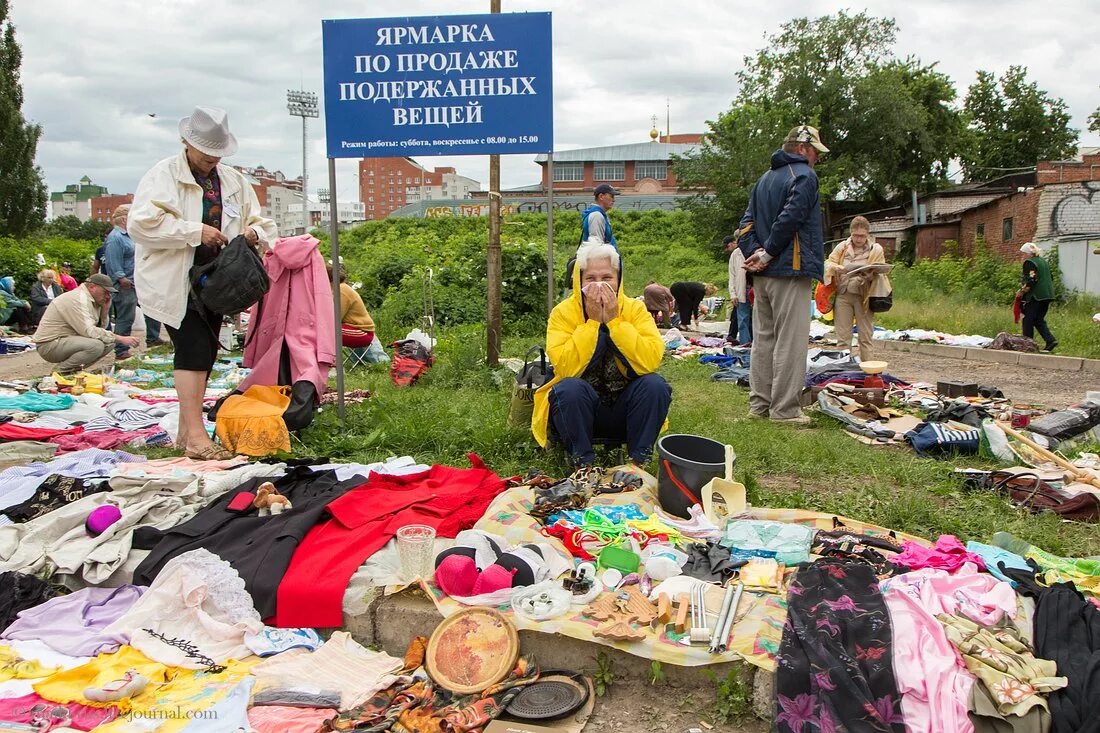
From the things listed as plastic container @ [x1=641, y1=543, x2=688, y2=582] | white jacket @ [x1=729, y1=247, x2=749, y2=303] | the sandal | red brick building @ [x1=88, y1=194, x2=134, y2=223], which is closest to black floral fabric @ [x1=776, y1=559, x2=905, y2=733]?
plastic container @ [x1=641, y1=543, x2=688, y2=582]

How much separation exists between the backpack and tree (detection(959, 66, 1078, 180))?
162 feet

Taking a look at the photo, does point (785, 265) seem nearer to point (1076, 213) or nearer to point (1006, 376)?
point (1006, 376)

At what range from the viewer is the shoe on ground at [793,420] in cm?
611

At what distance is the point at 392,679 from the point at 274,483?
181cm

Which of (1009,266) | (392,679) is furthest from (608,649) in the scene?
(1009,266)

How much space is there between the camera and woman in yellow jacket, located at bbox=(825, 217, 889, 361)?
28.7 feet

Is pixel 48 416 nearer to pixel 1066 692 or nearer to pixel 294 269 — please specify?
pixel 294 269

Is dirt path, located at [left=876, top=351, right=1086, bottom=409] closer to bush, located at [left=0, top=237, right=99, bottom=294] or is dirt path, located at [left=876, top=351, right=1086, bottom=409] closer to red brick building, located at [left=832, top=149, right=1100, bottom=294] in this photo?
red brick building, located at [left=832, top=149, right=1100, bottom=294]

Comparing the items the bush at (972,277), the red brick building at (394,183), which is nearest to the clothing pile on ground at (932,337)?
the bush at (972,277)

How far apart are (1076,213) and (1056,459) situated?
21.9 metres

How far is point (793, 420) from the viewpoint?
615cm

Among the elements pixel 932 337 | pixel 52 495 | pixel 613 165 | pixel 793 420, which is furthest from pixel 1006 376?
pixel 613 165

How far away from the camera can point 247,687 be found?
8.25ft

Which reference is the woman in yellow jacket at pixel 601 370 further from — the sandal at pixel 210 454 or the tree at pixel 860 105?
the tree at pixel 860 105
